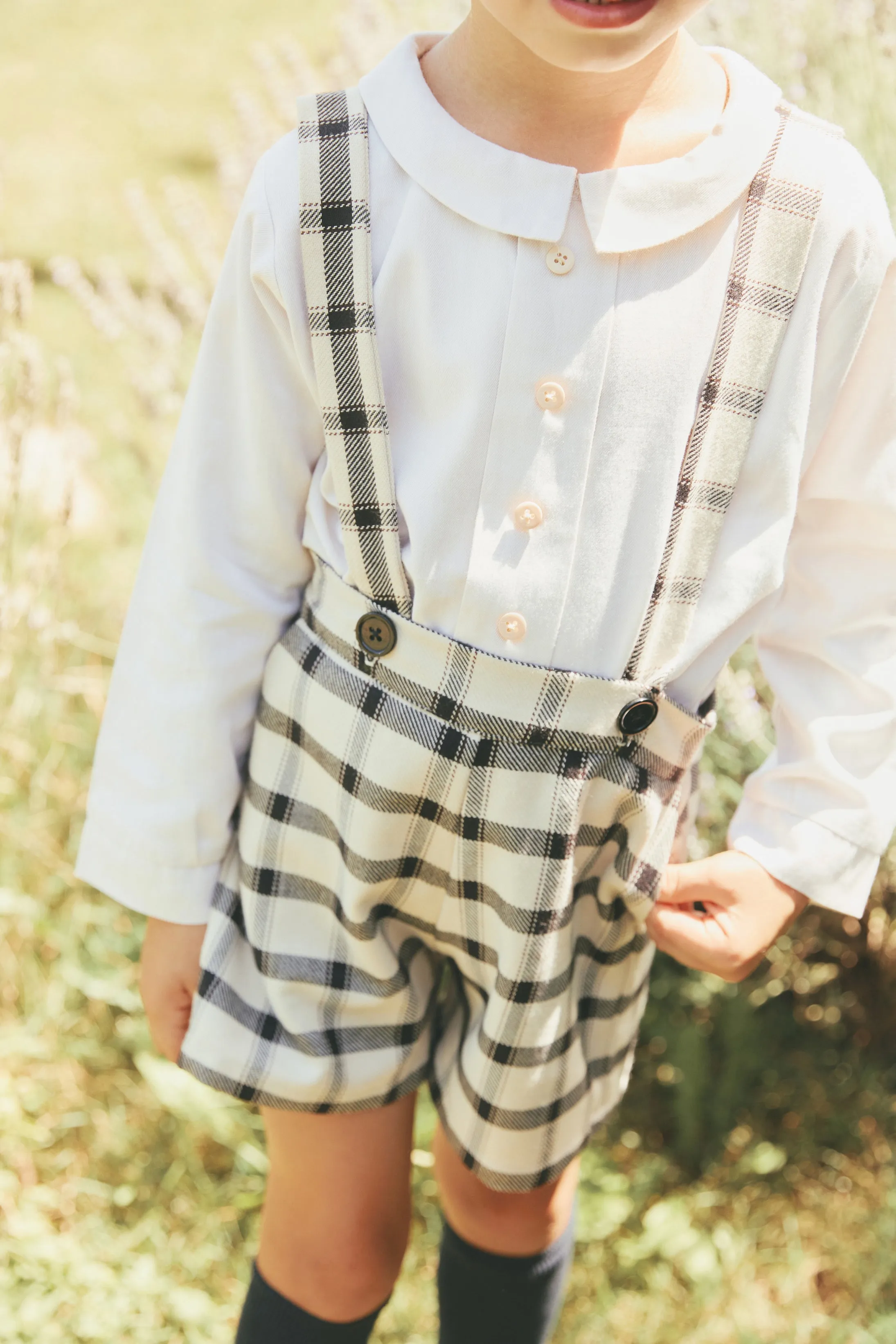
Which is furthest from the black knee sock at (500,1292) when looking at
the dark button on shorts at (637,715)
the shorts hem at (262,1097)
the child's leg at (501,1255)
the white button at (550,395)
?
the white button at (550,395)

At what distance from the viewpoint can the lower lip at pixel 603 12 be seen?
2.78 ft

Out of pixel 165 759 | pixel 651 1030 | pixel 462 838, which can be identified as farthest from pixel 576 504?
pixel 651 1030

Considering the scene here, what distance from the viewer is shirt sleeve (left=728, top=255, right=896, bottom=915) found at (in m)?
1.12

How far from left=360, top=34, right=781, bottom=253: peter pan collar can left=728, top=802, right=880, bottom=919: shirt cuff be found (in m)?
0.55

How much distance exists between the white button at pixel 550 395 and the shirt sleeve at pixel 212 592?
7.6 inches

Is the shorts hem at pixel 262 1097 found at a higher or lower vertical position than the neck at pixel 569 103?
lower

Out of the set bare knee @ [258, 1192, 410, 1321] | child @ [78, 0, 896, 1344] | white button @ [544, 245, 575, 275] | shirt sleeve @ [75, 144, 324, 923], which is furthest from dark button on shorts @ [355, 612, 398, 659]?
bare knee @ [258, 1192, 410, 1321]

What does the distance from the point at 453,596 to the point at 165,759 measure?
0.35m

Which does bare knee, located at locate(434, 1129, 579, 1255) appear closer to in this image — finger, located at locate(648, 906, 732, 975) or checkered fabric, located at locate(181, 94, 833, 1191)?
checkered fabric, located at locate(181, 94, 833, 1191)

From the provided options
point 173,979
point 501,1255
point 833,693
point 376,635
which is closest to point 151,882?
point 173,979

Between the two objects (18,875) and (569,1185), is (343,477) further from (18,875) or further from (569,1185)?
(18,875)

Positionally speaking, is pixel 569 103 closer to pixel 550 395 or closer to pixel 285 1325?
pixel 550 395

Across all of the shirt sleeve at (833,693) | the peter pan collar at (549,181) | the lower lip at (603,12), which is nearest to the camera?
the lower lip at (603,12)

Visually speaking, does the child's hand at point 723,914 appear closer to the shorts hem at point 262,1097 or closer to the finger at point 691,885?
the finger at point 691,885
